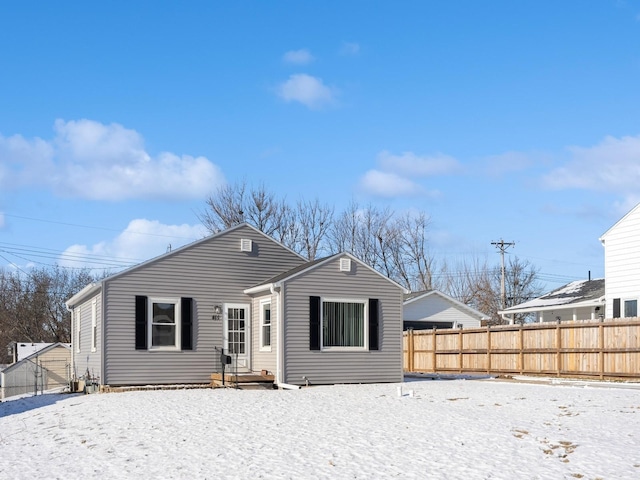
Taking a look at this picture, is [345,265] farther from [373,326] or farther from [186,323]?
[186,323]

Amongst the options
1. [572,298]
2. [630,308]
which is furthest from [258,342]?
[572,298]

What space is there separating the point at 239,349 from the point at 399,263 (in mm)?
28238

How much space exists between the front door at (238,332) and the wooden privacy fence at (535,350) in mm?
8348

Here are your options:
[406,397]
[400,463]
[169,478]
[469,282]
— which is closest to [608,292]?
[406,397]

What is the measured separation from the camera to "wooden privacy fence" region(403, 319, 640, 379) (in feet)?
67.3

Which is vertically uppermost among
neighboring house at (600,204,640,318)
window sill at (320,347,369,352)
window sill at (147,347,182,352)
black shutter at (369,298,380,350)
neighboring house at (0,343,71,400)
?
neighboring house at (600,204,640,318)

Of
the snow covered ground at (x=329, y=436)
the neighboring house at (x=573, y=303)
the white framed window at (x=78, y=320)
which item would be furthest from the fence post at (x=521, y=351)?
the white framed window at (x=78, y=320)

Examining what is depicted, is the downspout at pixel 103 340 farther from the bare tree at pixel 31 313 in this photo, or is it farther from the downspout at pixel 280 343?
the bare tree at pixel 31 313

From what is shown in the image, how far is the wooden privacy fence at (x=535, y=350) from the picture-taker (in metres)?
20.5

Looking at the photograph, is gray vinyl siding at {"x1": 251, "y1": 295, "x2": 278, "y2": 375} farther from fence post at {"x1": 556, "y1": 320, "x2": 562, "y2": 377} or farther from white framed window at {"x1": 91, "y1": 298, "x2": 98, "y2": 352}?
fence post at {"x1": 556, "y1": 320, "x2": 562, "y2": 377}

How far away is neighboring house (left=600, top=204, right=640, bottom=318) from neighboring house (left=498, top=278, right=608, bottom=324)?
399 cm

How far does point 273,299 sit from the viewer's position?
2020 cm

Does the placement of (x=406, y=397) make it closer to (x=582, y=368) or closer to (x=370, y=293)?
(x=370, y=293)

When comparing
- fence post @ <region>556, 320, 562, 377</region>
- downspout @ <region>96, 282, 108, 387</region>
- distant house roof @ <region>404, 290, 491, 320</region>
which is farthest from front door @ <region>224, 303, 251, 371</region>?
distant house roof @ <region>404, 290, 491, 320</region>
